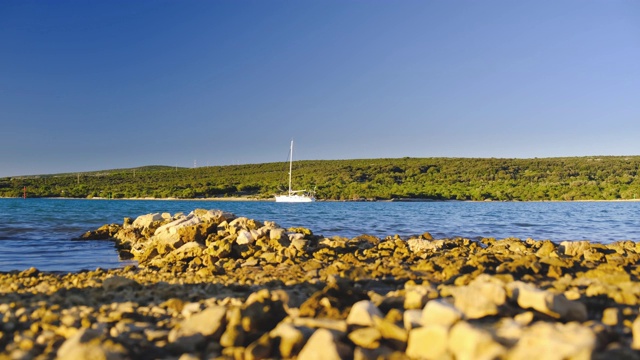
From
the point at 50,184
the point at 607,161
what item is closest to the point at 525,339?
the point at 607,161

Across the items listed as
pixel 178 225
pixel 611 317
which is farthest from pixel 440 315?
pixel 178 225

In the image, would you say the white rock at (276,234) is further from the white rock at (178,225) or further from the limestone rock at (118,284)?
the limestone rock at (118,284)

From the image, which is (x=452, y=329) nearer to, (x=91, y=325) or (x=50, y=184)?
(x=91, y=325)

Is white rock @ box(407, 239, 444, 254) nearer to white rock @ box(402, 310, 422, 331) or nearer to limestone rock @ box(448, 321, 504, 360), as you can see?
white rock @ box(402, 310, 422, 331)

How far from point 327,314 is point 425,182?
79.5 meters

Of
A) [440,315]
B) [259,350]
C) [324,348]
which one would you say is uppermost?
[440,315]

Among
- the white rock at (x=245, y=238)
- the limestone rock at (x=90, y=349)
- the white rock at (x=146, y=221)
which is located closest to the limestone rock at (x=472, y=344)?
the limestone rock at (x=90, y=349)

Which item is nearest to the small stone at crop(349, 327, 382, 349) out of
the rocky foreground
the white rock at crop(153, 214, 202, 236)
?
the rocky foreground

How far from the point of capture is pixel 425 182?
271 feet

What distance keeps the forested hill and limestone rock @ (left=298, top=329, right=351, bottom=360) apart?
63724 mm

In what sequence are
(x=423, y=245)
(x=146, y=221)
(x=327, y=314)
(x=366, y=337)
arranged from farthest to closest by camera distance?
(x=146, y=221) → (x=423, y=245) → (x=327, y=314) → (x=366, y=337)

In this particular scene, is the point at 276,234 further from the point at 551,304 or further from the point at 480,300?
the point at 551,304

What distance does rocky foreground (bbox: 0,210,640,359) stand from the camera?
12.1 ft

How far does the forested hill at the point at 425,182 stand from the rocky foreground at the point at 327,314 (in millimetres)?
59259
